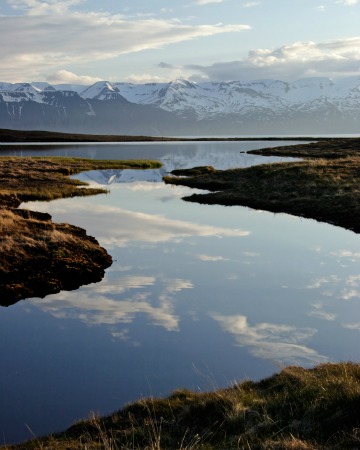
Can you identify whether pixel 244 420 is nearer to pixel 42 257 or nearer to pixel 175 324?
pixel 175 324

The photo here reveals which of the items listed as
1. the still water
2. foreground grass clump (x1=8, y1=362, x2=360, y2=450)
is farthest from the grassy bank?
foreground grass clump (x1=8, y1=362, x2=360, y2=450)

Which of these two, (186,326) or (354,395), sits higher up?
(354,395)

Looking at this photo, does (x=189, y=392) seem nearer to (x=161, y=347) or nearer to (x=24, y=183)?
(x=161, y=347)

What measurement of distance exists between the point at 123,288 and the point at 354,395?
48.5ft

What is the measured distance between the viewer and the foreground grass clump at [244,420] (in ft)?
Result: 31.9

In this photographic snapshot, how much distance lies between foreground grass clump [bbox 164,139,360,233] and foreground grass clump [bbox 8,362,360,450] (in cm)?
2746

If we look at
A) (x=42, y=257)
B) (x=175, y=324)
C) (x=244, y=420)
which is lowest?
(x=175, y=324)

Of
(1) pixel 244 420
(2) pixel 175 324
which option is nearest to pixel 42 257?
(2) pixel 175 324

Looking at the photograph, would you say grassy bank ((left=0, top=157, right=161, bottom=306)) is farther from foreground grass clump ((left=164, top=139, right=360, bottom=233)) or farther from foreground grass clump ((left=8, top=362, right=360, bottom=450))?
foreground grass clump ((left=164, top=139, right=360, bottom=233))

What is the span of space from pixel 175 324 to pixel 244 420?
27.8 feet

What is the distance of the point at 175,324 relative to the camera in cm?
1944

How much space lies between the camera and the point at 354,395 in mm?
10914

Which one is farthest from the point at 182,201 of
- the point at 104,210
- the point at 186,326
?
the point at 186,326

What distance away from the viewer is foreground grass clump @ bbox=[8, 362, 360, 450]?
31.9 ft
